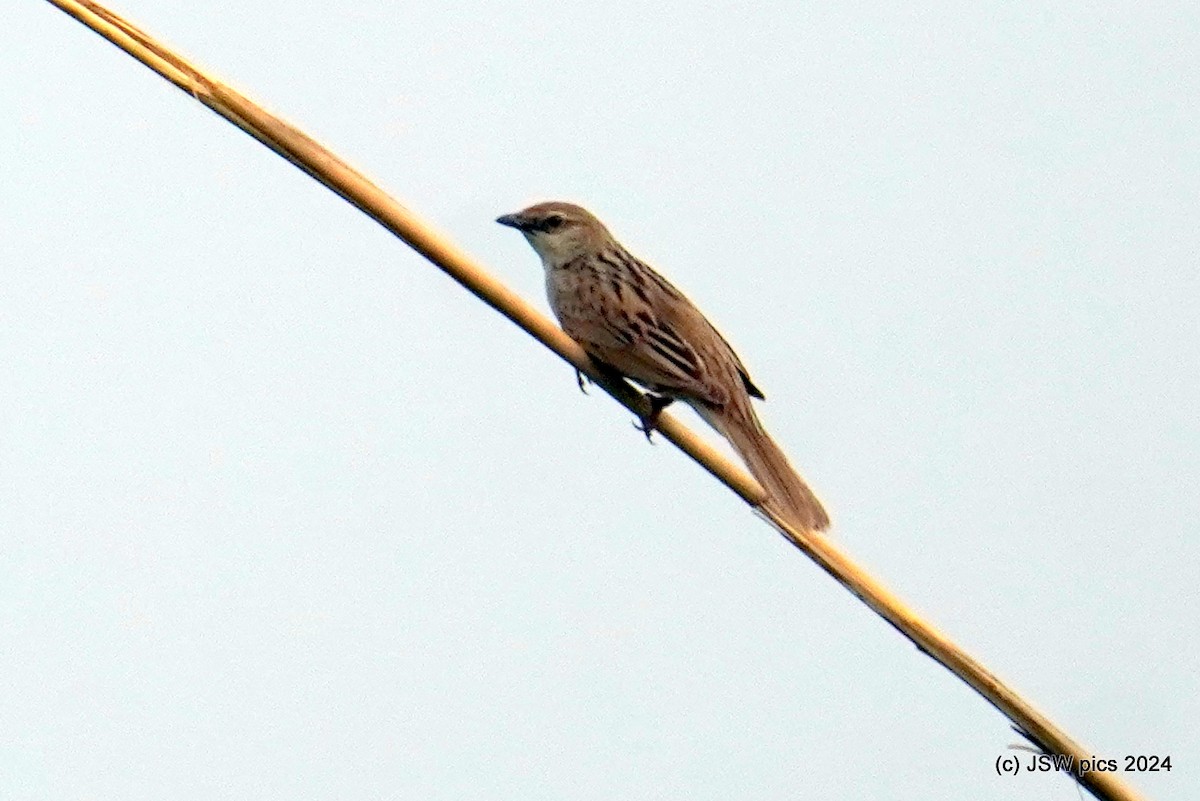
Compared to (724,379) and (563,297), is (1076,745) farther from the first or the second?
(563,297)

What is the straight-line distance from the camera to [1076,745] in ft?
7.42

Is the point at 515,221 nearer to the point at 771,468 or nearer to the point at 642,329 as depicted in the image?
the point at 642,329

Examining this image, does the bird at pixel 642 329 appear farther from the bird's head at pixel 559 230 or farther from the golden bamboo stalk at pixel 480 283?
the golden bamboo stalk at pixel 480 283

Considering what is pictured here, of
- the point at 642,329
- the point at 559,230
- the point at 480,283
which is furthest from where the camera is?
the point at 559,230

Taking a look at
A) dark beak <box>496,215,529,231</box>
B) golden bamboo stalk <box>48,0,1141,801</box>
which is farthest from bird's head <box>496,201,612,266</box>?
golden bamboo stalk <box>48,0,1141,801</box>

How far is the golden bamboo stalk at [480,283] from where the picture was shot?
2295 millimetres

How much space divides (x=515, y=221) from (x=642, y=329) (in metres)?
1.15

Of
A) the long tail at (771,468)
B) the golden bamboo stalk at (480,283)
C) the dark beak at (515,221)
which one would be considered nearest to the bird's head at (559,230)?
the dark beak at (515,221)

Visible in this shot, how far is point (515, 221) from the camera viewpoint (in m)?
7.19

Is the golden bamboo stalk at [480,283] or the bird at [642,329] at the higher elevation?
the bird at [642,329]

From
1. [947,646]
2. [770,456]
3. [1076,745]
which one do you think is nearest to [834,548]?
[947,646]

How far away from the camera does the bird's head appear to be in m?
7.02

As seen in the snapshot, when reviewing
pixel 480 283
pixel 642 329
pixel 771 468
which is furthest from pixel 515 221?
pixel 480 283

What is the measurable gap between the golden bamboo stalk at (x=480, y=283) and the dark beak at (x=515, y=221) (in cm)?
406
